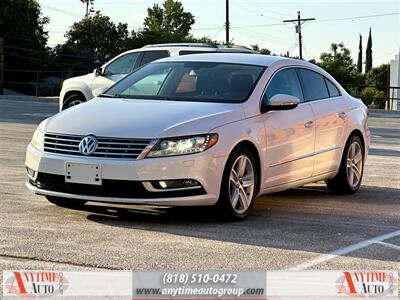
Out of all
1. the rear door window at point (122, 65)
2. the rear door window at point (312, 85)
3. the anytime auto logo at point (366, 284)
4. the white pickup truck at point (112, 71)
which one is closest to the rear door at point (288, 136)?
the rear door window at point (312, 85)

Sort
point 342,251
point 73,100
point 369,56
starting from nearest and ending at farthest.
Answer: point 342,251
point 73,100
point 369,56

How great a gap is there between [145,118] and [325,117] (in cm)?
252

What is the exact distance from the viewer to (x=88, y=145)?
702cm

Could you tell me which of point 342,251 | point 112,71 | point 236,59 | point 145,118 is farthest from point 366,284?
point 112,71

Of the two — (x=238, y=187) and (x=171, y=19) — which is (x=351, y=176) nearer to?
(x=238, y=187)

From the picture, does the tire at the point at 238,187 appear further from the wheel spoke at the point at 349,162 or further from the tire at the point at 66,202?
the wheel spoke at the point at 349,162

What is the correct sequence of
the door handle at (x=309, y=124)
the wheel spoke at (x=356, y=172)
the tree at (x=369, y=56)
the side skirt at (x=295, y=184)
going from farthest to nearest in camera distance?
the tree at (x=369, y=56) → the wheel spoke at (x=356, y=172) → the door handle at (x=309, y=124) → the side skirt at (x=295, y=184)

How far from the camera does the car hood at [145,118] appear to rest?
6996mm

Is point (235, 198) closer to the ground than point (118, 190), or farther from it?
closer to the ground

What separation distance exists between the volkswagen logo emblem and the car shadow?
640mm

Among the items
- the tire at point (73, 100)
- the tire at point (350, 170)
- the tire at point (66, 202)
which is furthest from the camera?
the tire at point (73, 100)

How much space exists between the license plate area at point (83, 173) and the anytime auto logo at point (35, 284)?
6.69 feet

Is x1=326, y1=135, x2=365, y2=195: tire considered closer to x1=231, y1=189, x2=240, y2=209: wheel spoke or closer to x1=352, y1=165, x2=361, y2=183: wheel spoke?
x1=352, y1=165, x2=361, y2=183: wheel spoke

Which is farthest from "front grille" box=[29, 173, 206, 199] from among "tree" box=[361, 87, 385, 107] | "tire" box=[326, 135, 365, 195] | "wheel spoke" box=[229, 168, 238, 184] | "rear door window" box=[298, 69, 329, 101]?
"tree" box=[361, 87, 385, 107]
